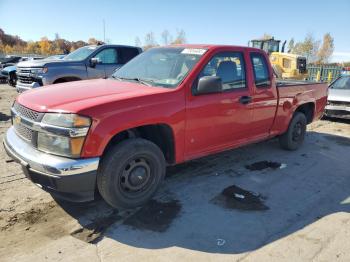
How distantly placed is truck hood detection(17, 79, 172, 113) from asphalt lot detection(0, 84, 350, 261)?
1.23 meters

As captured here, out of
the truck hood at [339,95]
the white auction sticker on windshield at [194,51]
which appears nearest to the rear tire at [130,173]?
the white auction sticker on windshield at [194,51]

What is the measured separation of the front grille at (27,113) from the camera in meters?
3.47

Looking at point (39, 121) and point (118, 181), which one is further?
point (118, 181)

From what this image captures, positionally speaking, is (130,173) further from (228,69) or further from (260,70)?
(260,70)

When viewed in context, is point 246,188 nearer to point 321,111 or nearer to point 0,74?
point 321,111

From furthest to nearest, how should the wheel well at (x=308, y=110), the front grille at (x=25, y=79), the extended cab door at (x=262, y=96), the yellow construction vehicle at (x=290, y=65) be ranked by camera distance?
the yellow construction vehicle at (x=290, y=65) → the front grille at (x=25, y=79) → the wheel well at (x=308, y=110) → the extended cab door at (x=262, y=96)

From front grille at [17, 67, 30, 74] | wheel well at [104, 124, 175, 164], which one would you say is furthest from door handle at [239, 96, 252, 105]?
front grille at [17, 67, 30, 74]

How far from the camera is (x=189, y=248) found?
324 centimetres

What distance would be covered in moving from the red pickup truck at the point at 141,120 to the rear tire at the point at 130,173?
11mm

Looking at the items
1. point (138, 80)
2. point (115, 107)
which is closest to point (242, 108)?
point (138, 80)

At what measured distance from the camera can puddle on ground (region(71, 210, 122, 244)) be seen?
335 cm

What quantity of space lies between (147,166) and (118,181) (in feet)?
1.37

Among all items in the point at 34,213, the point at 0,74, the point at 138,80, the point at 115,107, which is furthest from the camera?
the point at 0,74

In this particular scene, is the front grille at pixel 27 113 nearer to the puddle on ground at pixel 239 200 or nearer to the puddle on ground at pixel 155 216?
the puddle on ground at pixel 155 216
